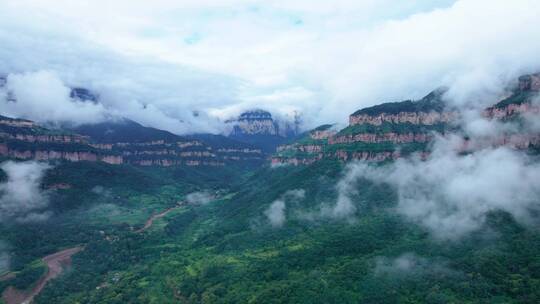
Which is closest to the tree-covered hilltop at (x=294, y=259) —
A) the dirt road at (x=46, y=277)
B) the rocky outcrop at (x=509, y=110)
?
the dirt road at (x=46, y=277)

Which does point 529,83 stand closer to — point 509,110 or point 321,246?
point 509,110

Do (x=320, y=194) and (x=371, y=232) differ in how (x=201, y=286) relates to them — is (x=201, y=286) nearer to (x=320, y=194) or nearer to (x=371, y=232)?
(x=371, y=232)

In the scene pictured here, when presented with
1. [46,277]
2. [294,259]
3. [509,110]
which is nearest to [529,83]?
[509,110]

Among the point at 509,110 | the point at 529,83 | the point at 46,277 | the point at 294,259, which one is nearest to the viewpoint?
the point at 294,259

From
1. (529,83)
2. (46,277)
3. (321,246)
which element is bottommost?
(46,277)

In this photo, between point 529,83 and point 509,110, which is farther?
point 529,83

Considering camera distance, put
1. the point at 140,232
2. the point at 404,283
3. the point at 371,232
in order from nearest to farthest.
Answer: the point at 404,283 < the point at 371,232 < the point at 140,232

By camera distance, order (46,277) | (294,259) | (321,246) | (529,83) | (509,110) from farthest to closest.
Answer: (529,83) < (509,110) < (46,277) < (321,246) < (294,259)

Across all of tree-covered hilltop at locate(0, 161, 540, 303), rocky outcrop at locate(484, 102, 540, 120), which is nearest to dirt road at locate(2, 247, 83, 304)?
tree-covered hilltop at locate(0, 161, 540, 303)

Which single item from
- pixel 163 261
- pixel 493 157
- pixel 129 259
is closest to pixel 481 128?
pixel 493 157

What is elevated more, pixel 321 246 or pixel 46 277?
pixel 321 246
